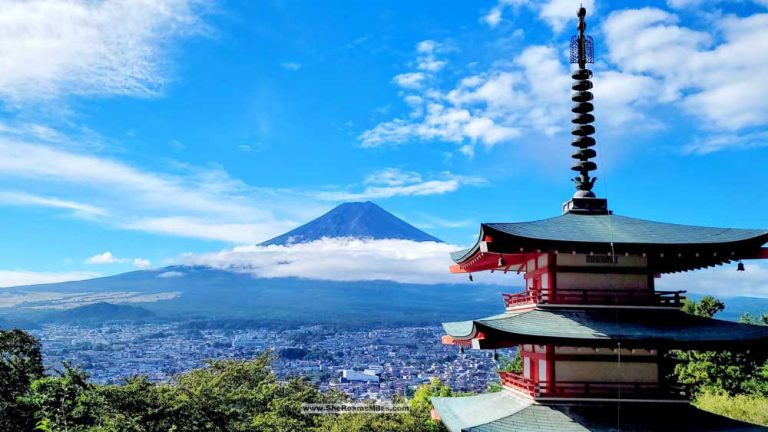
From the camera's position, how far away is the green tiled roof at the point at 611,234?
1133cm

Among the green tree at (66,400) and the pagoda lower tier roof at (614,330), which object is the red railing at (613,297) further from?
the green tree at (66,400)

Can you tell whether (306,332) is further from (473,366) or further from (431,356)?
(473,366)

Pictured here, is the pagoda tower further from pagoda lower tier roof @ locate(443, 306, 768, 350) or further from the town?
the town

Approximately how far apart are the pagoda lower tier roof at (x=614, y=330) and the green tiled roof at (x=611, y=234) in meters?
1.29

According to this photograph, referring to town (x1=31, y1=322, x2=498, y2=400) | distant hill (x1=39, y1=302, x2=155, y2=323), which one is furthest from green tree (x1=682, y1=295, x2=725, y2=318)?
distant hill (x1=39, y1=302, x2=155, y2=323)

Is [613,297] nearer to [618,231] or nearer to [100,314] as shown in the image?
[618,231]

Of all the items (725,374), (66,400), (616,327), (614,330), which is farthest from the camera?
(725,374)

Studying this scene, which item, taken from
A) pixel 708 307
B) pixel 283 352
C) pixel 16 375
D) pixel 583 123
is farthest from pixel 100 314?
pixel 583 123

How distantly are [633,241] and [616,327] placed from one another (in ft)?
5.14

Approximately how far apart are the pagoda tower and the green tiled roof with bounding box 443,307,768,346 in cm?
2

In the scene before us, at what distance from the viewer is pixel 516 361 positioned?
37406 millimetres

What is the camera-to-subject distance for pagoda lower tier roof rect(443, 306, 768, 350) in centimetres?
1091

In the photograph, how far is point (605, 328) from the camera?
11.3m

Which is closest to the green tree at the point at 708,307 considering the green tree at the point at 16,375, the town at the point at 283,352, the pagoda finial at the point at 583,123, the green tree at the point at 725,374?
the green tree at the point at 725,374
